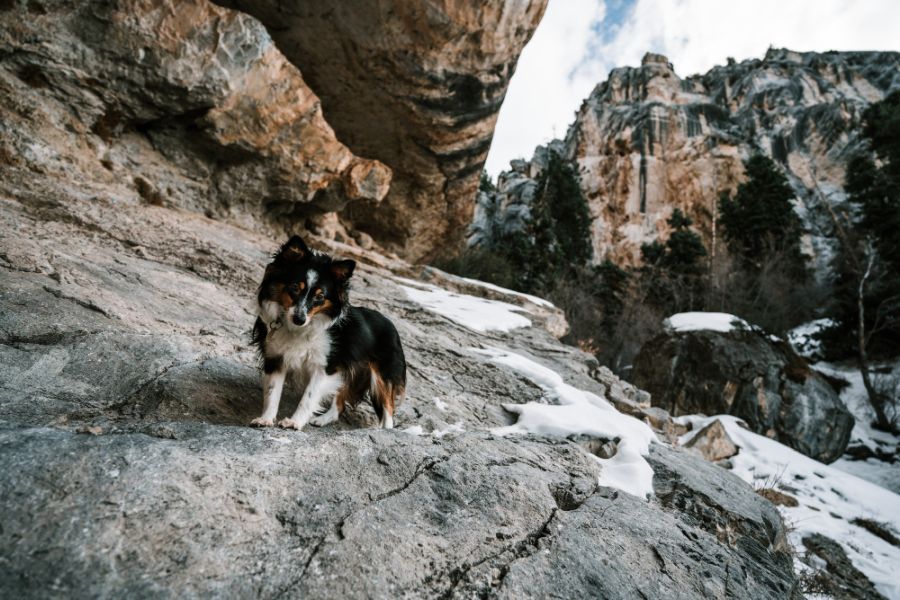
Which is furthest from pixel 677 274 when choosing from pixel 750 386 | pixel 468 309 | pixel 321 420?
pixel 321 420

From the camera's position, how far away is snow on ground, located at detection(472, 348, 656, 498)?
3188 mm

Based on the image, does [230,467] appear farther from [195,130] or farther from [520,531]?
[195,130]

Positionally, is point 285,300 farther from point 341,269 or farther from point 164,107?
point 164,107

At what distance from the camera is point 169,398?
2.60m

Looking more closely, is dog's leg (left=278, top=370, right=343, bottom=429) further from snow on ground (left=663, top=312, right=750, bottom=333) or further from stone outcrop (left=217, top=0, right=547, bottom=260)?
snow on ground (left=663, top=312, right=750, bottom=333)

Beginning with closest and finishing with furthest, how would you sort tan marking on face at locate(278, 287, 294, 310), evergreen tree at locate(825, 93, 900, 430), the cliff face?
tan marking on face at locate(278, 287, 294, 310) < evergreen tree at locate(825, 93, 900, 430) < the cliff face

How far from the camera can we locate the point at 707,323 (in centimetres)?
1223

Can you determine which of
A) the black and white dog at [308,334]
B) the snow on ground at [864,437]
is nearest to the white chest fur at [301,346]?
the black and white dog at [308,334]

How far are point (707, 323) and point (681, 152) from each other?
33050 millimetres

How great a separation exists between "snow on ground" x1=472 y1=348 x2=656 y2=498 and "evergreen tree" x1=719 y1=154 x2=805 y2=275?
27980mm

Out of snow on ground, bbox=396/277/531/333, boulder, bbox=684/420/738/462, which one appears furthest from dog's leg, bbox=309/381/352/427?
boulder, bbox=684/420/738/462

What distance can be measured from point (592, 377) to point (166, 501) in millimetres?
6151

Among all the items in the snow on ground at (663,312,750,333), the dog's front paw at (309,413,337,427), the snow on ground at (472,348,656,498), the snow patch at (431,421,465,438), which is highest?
the snow on ground at (663,312,750,333)

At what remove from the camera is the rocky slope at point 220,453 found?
1.50m
